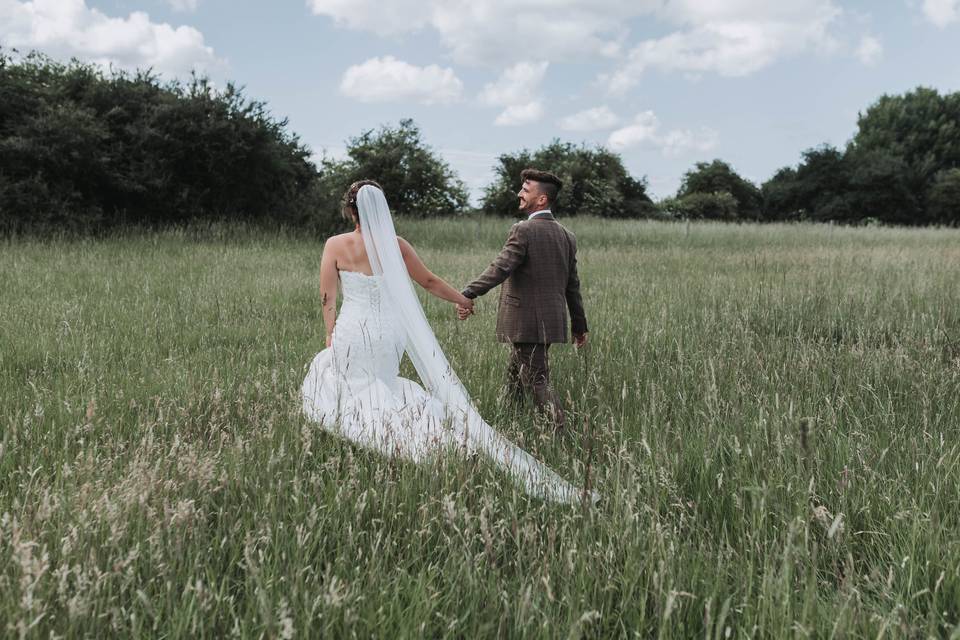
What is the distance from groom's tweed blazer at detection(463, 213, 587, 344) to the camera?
16.0ft

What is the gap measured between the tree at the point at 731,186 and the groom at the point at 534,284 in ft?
228

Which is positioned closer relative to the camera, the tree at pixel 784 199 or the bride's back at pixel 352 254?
the bride's back at pixel 352 254

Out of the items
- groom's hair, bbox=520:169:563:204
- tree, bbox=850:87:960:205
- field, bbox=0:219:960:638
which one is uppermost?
tree, bbox=850:87:960:205

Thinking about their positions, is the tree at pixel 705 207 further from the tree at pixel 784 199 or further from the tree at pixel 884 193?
the tree at pixel 884 193

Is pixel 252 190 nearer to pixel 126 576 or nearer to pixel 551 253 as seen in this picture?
pixel 551 253

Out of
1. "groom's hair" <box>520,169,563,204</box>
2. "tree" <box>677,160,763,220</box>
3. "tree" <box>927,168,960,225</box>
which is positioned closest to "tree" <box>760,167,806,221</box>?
"tree" <box>677,160,763,220</box>

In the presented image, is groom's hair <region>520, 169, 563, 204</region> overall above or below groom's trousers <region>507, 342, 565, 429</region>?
above

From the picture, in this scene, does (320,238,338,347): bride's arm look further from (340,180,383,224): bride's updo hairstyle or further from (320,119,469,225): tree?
(320,119,469,225): tree

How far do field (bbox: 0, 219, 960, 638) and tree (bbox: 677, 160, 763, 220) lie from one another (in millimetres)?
65258

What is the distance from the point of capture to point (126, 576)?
233 centimetres

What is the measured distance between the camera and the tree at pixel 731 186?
69.9 metres

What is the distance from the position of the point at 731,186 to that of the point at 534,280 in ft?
236

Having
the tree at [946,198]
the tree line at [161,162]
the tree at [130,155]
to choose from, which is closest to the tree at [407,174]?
the tree line at [161,162]

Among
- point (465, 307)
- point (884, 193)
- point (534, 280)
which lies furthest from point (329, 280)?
point (884, 193)
